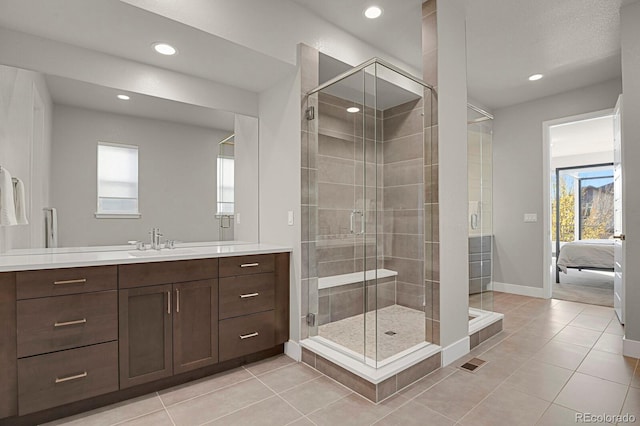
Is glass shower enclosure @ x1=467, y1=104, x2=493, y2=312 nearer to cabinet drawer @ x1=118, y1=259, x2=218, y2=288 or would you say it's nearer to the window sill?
cabinet drawer @ x1=118, y1=259, x2=218, y2=288

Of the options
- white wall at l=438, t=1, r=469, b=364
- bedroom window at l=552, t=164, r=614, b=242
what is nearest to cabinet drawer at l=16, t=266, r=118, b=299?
white wall at l=438, t=1, r=469, b=364

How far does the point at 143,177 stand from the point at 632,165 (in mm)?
3983

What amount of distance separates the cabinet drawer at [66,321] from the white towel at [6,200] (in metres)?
0.51

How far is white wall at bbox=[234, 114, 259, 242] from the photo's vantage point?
3125 mm

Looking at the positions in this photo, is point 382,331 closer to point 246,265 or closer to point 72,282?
point 246,265

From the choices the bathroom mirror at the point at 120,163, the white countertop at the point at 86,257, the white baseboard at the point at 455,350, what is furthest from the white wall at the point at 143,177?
the white baseboard at the point at 455,350

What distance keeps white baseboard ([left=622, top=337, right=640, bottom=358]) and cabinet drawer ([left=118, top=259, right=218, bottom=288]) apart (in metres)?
3.35

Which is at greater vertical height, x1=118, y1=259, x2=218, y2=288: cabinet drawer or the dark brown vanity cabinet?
x1=118, y1=259, x2=218, y2=288: cabinet drawer

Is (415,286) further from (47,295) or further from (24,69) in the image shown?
(24,69)

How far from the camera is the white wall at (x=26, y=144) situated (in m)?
2.07

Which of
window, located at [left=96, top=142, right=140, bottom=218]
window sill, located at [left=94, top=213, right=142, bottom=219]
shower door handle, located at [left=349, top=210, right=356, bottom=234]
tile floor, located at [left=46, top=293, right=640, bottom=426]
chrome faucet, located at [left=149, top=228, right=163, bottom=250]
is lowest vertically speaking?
tile floor, located at [left=46, top=293, right=640, bottom=426]

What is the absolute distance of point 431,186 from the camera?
2580 millimetres

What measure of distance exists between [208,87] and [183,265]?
1605 millimetres

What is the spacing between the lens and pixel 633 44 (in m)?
2.71
